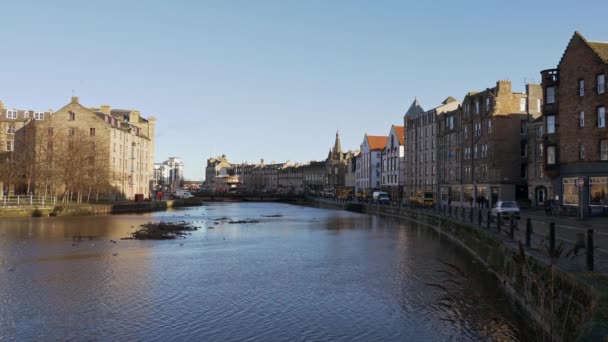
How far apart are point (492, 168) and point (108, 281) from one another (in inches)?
2394

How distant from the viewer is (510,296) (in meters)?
21.8

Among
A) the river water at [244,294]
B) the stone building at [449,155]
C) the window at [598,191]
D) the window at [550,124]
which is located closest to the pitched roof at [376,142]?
the stone building at [449,155]

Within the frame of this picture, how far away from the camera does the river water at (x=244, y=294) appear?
17.2 meters

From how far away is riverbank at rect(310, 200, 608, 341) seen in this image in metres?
11.9

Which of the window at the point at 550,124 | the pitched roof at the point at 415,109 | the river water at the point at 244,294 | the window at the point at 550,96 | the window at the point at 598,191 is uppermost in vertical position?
the pitched roof at the point at 415,109

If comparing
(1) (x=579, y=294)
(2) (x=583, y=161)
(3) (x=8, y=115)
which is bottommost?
(1) (x=579, y=294)

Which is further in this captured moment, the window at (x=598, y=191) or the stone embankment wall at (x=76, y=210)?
the stone embankment wall at (x=76, y=210)

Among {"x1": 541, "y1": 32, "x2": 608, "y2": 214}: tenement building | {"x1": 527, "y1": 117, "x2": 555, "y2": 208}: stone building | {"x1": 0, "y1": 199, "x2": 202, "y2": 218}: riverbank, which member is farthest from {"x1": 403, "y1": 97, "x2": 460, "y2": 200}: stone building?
{"x1": 0, "y1": 199, "x2": 202, "y2": 218}: riverbank

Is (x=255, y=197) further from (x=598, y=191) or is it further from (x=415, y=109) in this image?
(x=598, y=191)

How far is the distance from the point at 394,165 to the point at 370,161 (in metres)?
17.9

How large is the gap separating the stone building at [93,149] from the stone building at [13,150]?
233 centimetres

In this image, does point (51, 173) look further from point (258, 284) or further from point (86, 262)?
point (258, 284)

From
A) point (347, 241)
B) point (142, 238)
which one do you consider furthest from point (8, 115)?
point (347, 241)

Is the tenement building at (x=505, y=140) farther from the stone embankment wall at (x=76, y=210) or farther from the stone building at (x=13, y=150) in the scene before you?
the stone building at (x=13, y=150)
